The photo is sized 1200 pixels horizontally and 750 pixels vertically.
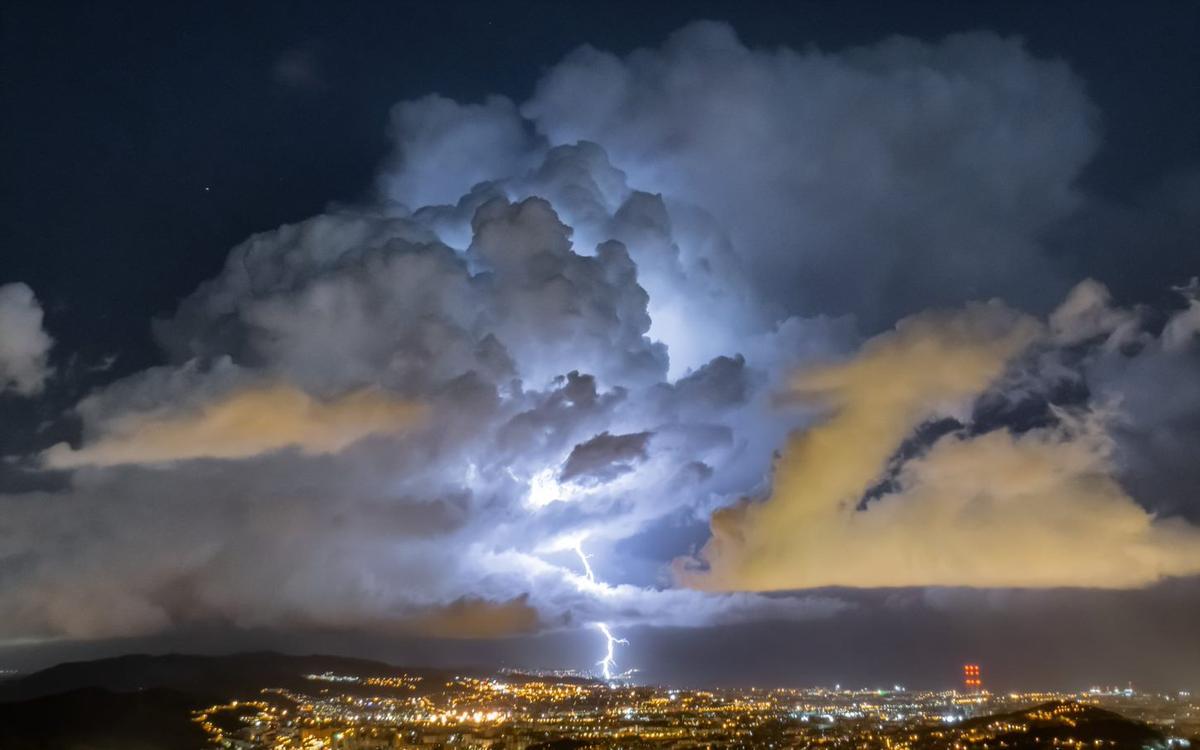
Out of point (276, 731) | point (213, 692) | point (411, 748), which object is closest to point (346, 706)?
point (213, 692)

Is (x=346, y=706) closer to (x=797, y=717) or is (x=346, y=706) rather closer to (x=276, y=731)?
(x=276, y=731)

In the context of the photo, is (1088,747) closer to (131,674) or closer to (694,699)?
(694,699)

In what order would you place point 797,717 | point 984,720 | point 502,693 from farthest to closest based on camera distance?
point 502,693 → point 797,717 → point 984,720

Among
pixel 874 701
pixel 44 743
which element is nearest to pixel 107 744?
pixel 44 743

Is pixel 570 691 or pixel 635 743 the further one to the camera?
pixel 570 691

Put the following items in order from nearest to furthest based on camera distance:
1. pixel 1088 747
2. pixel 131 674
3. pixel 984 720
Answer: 1. pixel 1088 747
2. pixel 984 720
3. pixel 131 674

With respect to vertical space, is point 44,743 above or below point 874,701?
above

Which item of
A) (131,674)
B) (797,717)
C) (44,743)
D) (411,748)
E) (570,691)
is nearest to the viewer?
(44,743)

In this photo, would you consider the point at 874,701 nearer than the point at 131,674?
No

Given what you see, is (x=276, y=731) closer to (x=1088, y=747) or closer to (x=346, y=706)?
(x=346, y=706)

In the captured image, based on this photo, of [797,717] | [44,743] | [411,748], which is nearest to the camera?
[44,743]
